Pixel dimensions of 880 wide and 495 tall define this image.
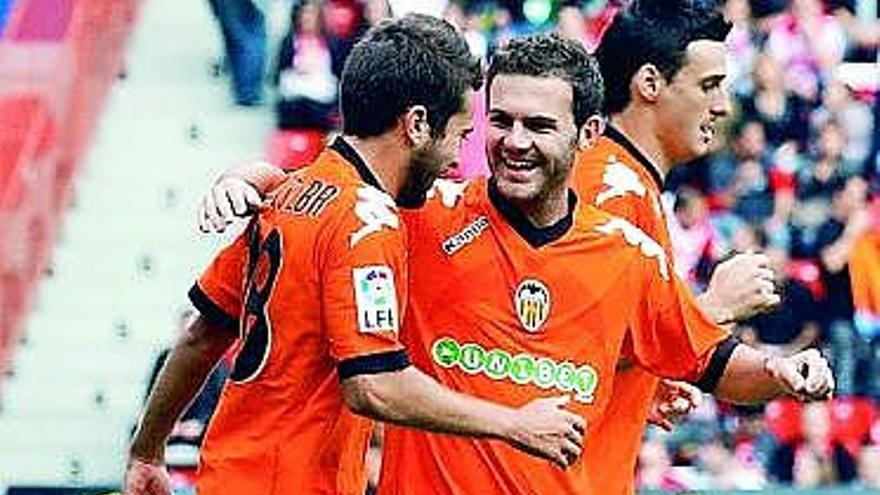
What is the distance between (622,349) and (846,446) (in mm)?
6042

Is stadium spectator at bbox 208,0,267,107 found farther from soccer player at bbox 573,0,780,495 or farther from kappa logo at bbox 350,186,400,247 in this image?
kappa logo at bbox 350,186,400,247

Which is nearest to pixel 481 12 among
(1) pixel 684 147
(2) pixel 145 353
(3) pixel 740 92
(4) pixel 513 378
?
(3) pixel 740 92

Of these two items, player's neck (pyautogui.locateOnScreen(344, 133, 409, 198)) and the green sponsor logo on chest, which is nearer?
player's neck (pyautogui.locateOnScreen(344, 133, 409, 198))

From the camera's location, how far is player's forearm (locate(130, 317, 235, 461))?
6.70 metres

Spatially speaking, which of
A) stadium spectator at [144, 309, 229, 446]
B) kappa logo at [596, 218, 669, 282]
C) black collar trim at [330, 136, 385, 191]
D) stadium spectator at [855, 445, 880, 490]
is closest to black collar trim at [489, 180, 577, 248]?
kappa logo at [596, 218, 669, 282]

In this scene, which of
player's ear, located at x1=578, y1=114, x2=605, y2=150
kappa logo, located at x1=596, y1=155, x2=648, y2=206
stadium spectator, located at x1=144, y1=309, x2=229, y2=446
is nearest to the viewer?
player's ear, located at x1=578, y1=114, x2=605, y2=150

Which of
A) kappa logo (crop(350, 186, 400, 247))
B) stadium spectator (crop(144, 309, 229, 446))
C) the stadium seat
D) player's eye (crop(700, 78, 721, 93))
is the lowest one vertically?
stadium spectator (crop(144, 309, 229, 446))

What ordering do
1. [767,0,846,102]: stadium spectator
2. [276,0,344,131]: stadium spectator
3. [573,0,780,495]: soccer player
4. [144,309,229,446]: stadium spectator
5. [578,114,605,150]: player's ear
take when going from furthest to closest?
[767,0,846,102]: stadium spectator, [276,0,344,131]: stadium spectator, [144,309,229,446]: stadium spectator, [573,0,780,495]: soccer player, [578,114,605,150]: player's ear

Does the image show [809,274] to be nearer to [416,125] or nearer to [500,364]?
[500,364]

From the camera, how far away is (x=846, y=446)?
1262 centimetres

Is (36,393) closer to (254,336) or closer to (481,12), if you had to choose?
(481,12)

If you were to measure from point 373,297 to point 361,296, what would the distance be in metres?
0.02

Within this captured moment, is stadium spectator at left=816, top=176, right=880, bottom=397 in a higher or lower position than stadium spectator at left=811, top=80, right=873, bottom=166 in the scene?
lower

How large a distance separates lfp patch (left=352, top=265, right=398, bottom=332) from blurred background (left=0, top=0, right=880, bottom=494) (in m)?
5.58
